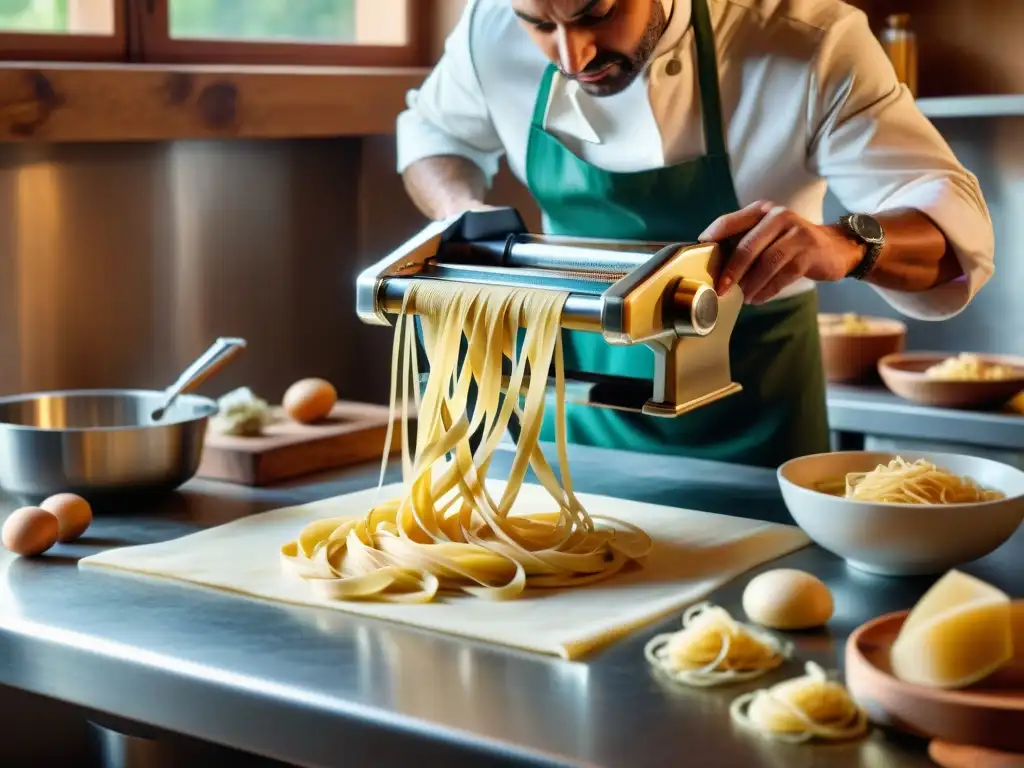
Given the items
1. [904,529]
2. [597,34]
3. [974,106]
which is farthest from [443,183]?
[974,106]

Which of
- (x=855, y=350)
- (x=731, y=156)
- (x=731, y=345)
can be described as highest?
(x=731, y=156)

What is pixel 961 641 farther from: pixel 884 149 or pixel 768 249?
Result: pixel 884 149

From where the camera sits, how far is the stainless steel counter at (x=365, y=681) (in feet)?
3.67

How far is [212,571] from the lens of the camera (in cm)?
156

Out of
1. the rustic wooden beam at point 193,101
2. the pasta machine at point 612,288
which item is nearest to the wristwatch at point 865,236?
the pasta machine at point 612,288

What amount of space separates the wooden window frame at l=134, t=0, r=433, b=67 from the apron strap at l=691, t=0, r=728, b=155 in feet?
4.07

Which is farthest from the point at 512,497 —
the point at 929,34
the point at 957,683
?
the point at 929,34

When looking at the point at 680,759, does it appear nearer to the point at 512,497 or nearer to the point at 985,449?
the point at 512,497

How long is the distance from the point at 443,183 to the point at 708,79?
515mm

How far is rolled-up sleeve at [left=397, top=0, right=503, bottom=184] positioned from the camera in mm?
2434

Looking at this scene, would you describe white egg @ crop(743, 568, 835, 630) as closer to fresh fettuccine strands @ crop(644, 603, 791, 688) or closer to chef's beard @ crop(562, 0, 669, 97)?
fresh fettuccine strands @ crop(644, 603, 791, 688)

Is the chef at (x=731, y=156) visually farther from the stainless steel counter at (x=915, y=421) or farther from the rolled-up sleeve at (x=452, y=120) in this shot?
the stainless steel counter at (x=915, y=421)

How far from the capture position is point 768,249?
1.65 m

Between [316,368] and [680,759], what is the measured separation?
227 cm
